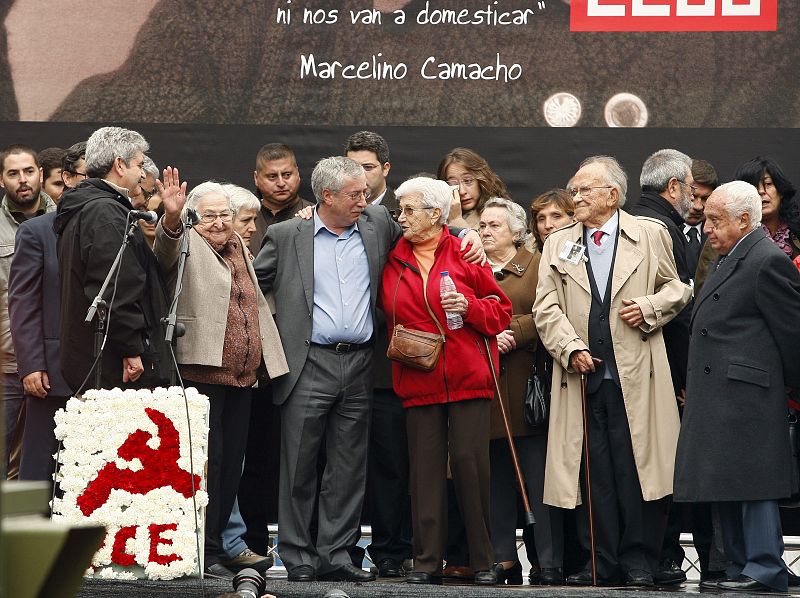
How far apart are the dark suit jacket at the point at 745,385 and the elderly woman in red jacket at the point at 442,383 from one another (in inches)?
39.8

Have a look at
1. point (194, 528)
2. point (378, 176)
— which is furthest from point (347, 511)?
point (378, 176)

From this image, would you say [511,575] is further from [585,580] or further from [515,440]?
[515,440]

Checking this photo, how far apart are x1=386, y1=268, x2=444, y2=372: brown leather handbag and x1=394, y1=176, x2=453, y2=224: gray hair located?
0.64m

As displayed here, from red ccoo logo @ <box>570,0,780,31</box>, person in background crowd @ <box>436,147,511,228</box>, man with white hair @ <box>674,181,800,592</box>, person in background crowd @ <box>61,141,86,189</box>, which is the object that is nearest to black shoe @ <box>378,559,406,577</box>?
man with white hair @ <box>674,181,800,592</box>

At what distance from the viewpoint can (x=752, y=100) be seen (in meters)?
8.06

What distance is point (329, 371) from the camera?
259 inches

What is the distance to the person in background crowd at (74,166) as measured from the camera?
24.6 ft

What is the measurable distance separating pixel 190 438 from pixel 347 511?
0.98 meters

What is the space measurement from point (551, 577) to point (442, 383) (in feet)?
4.00

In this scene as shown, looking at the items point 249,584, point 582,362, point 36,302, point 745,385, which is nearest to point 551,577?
point 582,362

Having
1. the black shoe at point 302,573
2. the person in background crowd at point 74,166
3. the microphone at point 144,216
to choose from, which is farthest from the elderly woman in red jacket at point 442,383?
the person in background crowd at point 74,166

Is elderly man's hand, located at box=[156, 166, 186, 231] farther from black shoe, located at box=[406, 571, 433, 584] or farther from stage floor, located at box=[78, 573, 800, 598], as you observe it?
black shoe, located at box=[406, 571, 433, 584]

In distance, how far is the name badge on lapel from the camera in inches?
266

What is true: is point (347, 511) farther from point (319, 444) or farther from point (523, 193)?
point (523, 193)
